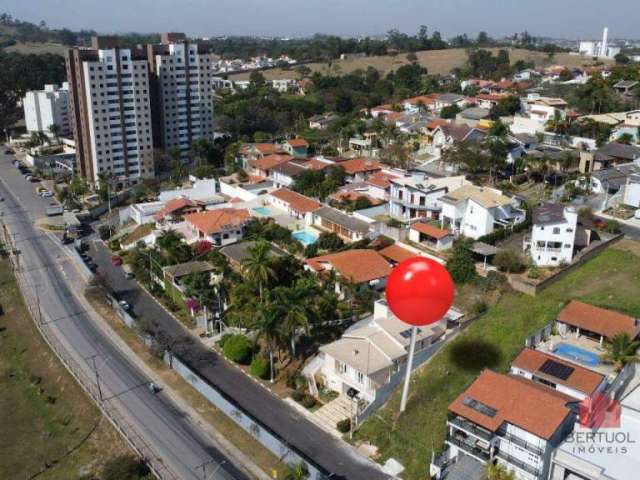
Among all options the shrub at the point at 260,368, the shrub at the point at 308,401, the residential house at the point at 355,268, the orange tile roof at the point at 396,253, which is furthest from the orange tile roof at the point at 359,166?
the shrub at the point at 308,401

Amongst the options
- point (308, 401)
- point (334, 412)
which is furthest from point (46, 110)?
point (334, 412)

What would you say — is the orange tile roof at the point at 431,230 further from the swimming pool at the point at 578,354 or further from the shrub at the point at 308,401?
the shrub at the point at 308,401

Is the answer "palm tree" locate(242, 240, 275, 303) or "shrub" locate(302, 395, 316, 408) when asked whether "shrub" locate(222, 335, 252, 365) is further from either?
"shrub" locate(302, 395, 316, 408)

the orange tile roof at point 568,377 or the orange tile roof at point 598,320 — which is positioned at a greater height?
the orange tile roof at point 598,320

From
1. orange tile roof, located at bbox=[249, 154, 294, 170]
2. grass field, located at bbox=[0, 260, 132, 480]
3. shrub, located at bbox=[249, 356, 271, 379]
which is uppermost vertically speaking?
orange tile roof, located at bbox=[249, 154, 294, 170]

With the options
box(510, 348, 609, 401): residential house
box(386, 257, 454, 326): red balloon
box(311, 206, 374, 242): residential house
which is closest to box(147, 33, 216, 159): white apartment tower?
box(311, 206, 374, 242): residential house
